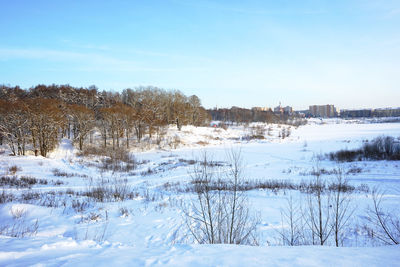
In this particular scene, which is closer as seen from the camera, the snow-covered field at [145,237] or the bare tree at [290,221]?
the snow-covered field at [145,237]

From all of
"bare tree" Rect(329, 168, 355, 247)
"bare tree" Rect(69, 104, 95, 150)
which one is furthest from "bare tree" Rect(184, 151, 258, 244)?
"bare tree" Rect(69, 104, 95, 150)

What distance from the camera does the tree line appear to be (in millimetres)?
25094

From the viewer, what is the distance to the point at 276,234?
Answer: 598cm

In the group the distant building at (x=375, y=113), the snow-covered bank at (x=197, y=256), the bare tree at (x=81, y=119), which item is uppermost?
the distant building at (x=375, y=113)

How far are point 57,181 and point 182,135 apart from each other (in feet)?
Result: 105

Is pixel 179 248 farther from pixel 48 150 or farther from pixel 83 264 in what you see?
pixel 48 150

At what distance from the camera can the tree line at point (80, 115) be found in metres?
25.1

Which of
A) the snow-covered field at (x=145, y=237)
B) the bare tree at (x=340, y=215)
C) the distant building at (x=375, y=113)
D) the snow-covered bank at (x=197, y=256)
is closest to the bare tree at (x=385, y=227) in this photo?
the snow-covered field at (x=145, y=237)

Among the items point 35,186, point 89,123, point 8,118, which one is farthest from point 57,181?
point 89,123

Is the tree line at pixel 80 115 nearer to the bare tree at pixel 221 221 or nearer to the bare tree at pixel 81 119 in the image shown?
the bare tree at pixel 81 119

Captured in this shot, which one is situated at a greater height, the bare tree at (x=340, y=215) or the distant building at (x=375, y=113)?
the distant building at (x=375, y=113)

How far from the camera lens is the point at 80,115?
3177 cm

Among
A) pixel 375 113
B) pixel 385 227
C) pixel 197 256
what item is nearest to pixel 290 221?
pixel 385 227

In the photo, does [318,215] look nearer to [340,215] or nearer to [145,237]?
→ [340,215]
